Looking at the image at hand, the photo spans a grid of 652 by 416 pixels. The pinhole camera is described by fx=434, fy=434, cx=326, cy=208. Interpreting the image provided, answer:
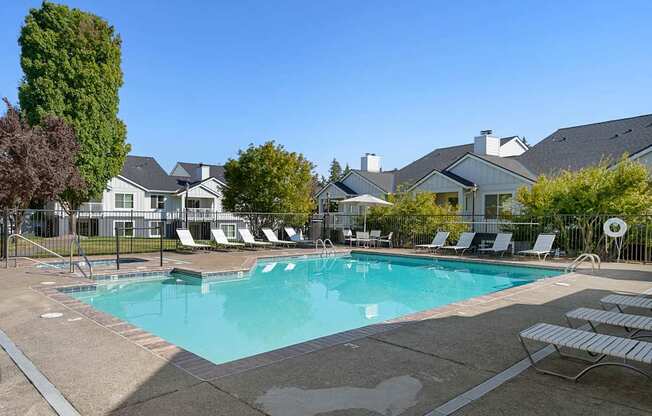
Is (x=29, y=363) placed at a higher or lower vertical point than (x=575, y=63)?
lower

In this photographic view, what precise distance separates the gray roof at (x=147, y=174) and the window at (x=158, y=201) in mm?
750

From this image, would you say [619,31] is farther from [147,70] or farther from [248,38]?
[147,70]

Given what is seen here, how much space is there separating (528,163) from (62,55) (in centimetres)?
2515

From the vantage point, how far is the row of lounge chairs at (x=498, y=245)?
13719 millimetres

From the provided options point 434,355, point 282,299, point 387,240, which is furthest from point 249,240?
point 434,355

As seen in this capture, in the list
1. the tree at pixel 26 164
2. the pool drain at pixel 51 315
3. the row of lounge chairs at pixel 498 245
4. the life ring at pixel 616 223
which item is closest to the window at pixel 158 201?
the tree at pixel 26 164

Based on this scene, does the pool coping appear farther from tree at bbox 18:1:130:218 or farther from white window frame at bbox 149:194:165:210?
white window frame at bbox 149:194:165:210

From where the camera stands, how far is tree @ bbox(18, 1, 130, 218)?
22016 mm

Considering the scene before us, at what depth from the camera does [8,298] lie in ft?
23.2

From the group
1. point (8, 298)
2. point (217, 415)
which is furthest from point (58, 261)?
point (217, 415)

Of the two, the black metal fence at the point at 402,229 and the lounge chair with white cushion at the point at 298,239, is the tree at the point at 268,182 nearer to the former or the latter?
the black metal fence at the point at 402,229

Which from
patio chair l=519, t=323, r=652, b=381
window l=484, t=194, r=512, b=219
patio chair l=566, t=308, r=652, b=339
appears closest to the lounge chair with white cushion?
A: window l=484, t=194, r=512, b=219

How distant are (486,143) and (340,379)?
23894 millimetres

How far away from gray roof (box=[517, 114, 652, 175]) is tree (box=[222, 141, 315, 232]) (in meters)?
12.0
